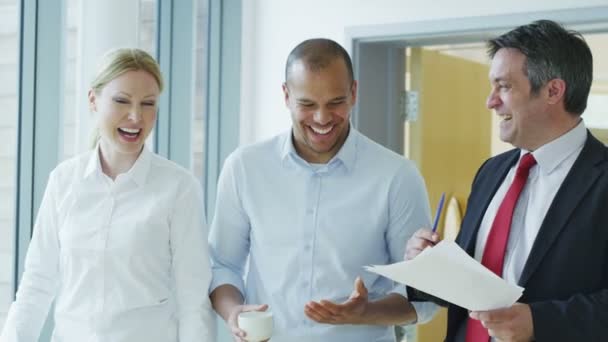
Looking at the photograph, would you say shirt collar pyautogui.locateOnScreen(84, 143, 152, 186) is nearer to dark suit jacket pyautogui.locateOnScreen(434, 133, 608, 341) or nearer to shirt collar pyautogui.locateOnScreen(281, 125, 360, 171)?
shirt collar pyautogui.locateOnScreen(281, 125, 360, 171)

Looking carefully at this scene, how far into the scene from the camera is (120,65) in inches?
77.0

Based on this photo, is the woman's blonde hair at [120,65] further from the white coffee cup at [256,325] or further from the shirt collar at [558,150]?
the shirt collar at [558,150]

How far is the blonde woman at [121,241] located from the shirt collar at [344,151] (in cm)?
25

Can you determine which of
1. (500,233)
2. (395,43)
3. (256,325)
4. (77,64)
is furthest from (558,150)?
(77,64)

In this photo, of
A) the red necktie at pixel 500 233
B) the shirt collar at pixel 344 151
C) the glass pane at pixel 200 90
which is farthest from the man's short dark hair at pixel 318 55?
the glass pane at pixel 200 90

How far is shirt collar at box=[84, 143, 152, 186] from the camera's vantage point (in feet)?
6.51

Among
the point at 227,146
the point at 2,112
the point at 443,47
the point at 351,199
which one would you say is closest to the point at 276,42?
the point at 227,146

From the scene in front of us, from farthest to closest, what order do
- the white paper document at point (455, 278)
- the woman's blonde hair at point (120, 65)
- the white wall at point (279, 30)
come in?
the white wall at point (279, 30), the woman's blonde hair at point (120, 65), the white paper document at point (455, 278)

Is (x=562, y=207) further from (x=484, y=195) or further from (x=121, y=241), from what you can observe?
(x=121, y=241)

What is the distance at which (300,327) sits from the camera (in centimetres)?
199

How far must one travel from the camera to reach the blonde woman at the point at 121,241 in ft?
6.27

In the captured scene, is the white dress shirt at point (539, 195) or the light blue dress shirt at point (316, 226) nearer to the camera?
the white dress shirt at point (539, 195)

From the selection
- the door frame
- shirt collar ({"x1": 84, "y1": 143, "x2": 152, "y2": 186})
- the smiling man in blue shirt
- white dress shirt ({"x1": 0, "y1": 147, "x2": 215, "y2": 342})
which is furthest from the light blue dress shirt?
the door frame

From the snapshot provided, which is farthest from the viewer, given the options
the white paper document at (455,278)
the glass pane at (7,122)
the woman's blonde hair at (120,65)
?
the glass pane at (7,122)
